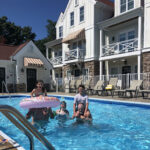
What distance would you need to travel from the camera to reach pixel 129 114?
23.5ft

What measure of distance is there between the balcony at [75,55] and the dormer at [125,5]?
17.3 feet

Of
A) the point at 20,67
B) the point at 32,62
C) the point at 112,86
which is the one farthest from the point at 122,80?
the point at 20,67

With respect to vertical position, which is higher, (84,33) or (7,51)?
(84,33)

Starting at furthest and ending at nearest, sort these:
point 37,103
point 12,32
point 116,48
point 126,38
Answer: point 12,32 → point 116,48 → point 126,38 → point 37,103

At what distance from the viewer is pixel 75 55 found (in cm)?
1833

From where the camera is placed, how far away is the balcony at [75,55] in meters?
17.3

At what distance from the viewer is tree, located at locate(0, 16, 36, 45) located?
32.8 metres

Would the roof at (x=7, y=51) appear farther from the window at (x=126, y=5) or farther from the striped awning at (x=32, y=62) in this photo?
the window at (x=126, y=5)

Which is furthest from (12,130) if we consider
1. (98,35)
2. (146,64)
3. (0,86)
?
(98,35)

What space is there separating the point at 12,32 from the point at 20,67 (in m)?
19.9

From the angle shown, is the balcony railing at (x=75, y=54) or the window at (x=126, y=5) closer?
the window at (x=126, y=5)

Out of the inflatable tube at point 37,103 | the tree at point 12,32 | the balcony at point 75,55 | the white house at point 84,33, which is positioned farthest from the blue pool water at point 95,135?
the tree at point 12,32

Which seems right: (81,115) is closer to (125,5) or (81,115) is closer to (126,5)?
(126,5)

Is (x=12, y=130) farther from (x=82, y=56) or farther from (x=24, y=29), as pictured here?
(x=24, y=29)
